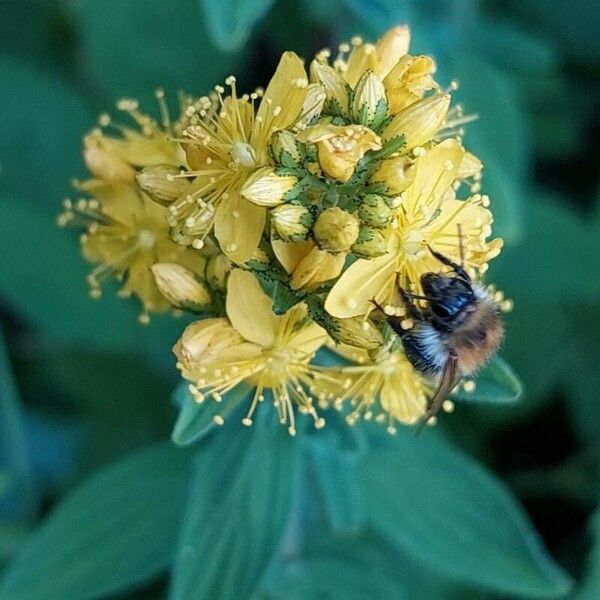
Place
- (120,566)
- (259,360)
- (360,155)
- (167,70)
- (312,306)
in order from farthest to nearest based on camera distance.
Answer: (167,70), (120,566), (259,360), (312,306), (360,155)

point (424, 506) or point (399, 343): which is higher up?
point (399, 343)

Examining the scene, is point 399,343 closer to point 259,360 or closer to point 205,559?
point 259,360

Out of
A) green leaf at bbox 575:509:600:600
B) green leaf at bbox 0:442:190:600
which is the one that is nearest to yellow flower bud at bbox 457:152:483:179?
green leaf at bbox 0:442:190:600

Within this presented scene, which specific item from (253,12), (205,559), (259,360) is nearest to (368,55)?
(253,12)

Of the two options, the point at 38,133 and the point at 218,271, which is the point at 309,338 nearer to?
the point at 218,271

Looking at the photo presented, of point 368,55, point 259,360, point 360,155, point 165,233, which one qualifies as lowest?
point 259,360

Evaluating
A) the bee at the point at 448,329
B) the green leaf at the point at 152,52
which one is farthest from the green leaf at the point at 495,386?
the green leaf at the point at 152,52

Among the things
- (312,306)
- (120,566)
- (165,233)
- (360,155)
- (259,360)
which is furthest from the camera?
(120,566)

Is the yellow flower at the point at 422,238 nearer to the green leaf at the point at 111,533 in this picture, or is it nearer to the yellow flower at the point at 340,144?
the yellow flower at the point at 340,144

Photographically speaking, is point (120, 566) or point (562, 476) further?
point (562, 476)
